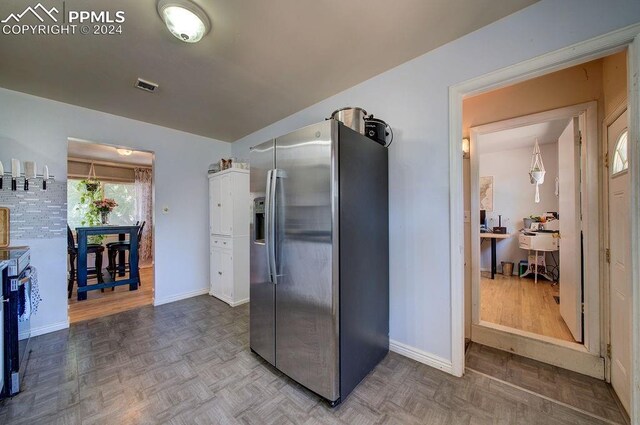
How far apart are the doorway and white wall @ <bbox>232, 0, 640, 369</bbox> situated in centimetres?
353

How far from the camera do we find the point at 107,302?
345 centimetres

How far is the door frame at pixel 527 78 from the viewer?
122cm

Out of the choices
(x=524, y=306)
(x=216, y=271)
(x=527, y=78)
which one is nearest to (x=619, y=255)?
(x=527, y=78)

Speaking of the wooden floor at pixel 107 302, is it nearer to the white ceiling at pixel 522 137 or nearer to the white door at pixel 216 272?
the white door at pixel 216 272

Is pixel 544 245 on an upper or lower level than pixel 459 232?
lower

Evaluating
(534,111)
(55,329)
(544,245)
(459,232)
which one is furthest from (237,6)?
(544,245)

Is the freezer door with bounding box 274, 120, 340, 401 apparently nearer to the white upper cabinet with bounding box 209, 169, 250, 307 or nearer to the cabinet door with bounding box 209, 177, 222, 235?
the white upper cabinet with bounding box 209, 169, 250, 307

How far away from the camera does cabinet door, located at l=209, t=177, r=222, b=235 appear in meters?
3.57

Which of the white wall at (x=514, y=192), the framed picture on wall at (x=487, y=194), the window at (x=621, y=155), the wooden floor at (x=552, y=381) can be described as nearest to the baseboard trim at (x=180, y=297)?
Result: the wooden floor at (x=552, y=381)

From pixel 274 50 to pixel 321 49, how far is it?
0.38 meters

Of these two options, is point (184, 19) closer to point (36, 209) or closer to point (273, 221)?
point (273, 221)

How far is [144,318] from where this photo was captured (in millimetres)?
2902

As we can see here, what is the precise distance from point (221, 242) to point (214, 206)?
0.60 meters

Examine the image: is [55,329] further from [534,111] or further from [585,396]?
[534,111]
